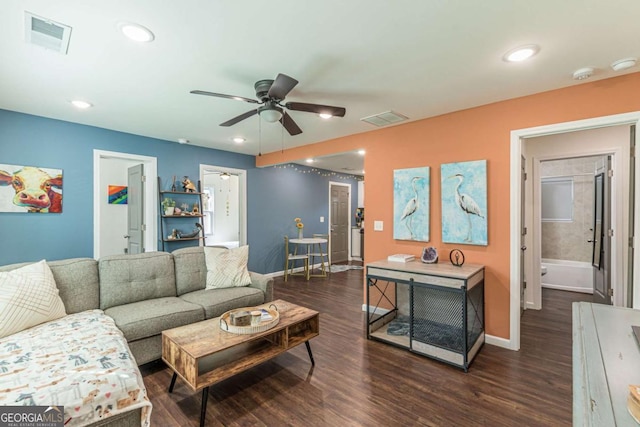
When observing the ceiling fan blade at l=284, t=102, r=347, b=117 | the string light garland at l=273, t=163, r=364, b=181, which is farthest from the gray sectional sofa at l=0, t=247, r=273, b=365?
the string light garland at l=273, t=163, r=364, b=181

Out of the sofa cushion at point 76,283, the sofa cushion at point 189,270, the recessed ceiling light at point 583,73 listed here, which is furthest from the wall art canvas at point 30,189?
the recessed ceiling light at point 583,73

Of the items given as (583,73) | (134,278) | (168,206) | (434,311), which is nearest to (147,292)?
(134,278)

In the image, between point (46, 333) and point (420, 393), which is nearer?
point (46, 333)

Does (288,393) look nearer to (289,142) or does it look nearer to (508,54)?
(508,54)

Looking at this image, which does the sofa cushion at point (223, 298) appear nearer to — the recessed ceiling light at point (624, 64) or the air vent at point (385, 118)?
the air vent at point (385, 118)

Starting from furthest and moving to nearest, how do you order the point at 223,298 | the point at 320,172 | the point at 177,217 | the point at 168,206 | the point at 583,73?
the point at 320,172 < the point at 177,217 < the point at 168,206 < the point at 223,298 < the point at 583,73

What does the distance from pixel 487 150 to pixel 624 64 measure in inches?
43.6

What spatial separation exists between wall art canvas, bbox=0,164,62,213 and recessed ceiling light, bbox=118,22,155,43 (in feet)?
9.13

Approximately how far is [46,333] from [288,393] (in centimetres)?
175

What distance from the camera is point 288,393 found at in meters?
2.19

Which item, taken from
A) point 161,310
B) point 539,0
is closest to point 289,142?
point 161,310

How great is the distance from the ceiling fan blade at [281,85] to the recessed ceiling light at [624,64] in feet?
7.97

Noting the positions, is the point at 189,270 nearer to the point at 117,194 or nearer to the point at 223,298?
the point at 223,298

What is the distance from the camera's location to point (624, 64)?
2158mm
